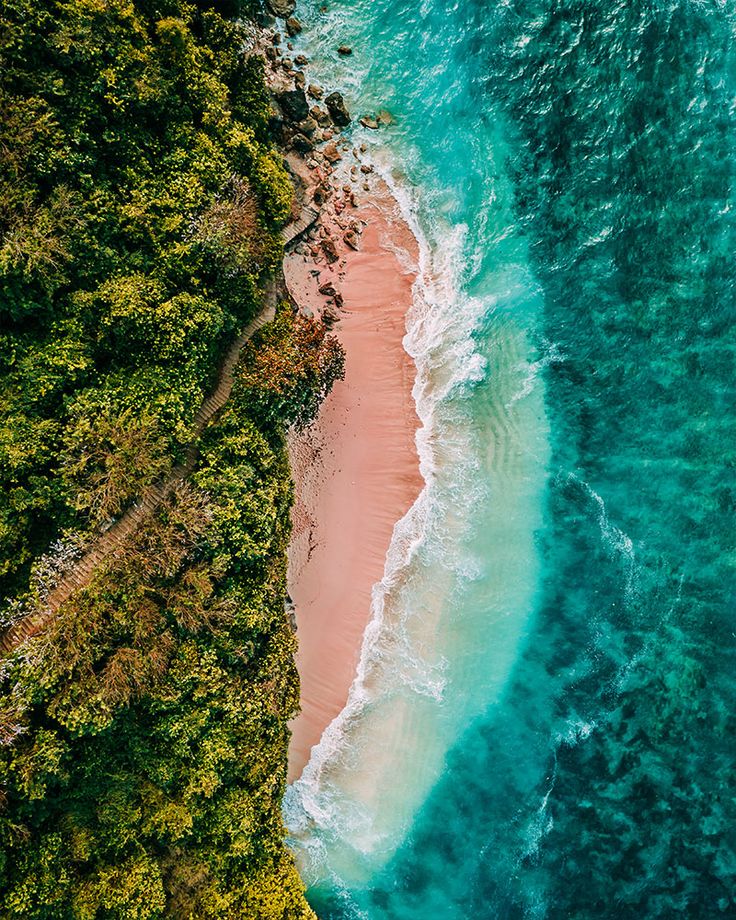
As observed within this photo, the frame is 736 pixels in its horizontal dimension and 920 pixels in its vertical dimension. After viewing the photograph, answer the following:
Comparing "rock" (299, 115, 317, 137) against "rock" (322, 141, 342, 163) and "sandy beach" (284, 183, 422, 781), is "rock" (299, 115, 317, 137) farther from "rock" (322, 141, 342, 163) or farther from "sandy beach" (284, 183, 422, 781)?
"sandy beach" (284, 183, 422, 781)

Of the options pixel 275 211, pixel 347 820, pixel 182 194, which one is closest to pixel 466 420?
pixel 275 211

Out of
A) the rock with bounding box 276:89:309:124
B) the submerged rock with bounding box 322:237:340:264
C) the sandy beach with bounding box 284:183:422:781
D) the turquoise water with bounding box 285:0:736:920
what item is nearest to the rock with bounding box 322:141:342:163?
the rock with bounding box 276:89:309:124

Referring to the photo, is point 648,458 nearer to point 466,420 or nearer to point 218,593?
point 466,420

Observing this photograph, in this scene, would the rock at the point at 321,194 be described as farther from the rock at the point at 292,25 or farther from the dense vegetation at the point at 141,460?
the rock at the point at 292,25

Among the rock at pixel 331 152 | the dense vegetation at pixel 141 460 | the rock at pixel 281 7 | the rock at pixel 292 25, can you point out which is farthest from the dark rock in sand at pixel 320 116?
the rock at pixel 281 7

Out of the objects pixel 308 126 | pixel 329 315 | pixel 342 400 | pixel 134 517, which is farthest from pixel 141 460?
pixel 308 126

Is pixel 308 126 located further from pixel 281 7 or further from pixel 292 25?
pixel 281 7
